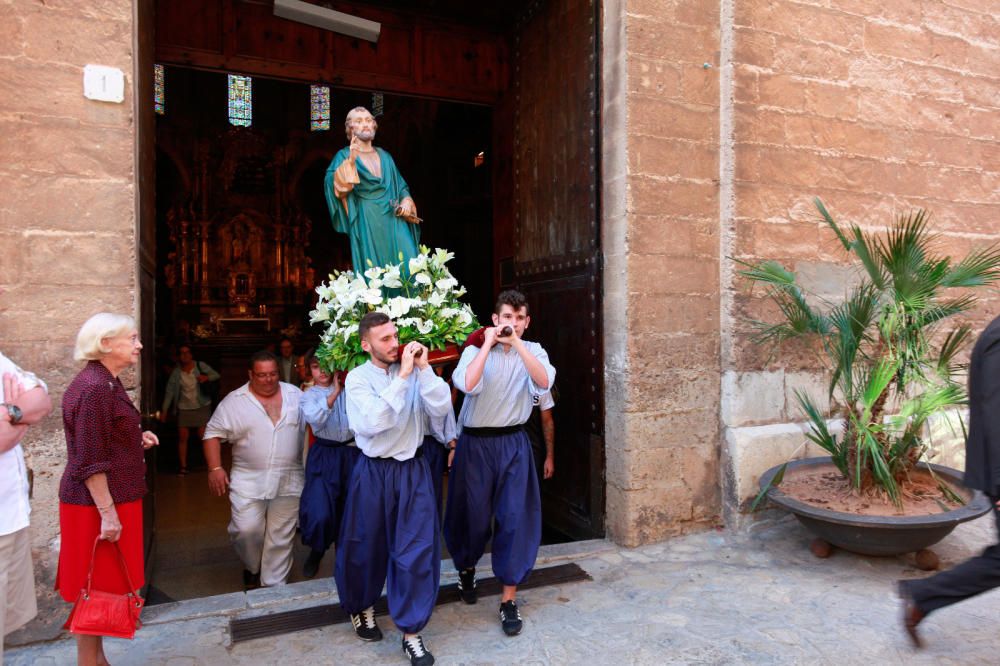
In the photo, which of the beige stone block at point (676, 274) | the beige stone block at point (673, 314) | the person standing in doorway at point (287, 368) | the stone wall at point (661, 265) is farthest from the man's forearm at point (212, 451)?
the person standing in doorway at point (287, 368)

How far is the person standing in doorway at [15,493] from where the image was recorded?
94.6 inches

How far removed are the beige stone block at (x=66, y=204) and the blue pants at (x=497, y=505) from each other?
2.14 m

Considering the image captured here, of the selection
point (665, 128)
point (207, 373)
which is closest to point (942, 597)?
point (665, 128)

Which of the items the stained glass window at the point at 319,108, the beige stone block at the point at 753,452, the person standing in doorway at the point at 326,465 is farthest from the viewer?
the stained glass window at the point at 319,108

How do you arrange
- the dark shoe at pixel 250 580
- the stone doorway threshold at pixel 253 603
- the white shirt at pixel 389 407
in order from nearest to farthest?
the white shirt at pixel 389 407, the stone doorway threshold at pixel 253 603, the dark shoe at pixel 250 580

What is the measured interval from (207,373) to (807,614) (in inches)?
291

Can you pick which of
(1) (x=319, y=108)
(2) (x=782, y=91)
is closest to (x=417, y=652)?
(2) (x=782, y=91)

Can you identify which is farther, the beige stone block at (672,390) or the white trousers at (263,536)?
the beige stone block at (672,390)

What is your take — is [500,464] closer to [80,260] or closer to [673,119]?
[80,260]

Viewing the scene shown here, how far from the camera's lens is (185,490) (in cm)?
711

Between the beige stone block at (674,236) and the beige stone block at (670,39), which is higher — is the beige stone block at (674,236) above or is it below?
below

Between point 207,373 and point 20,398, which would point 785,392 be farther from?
point 207,373

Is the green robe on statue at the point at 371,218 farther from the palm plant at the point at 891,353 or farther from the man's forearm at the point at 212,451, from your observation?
the palm plant at the point at 891,353

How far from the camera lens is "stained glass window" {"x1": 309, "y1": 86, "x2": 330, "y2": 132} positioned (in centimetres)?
1611
